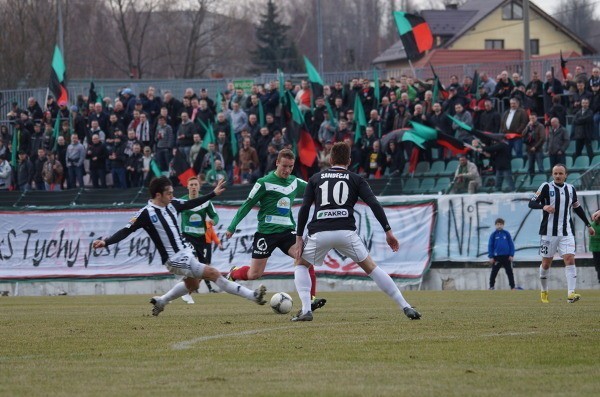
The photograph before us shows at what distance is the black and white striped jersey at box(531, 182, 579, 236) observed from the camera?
17.8 metres

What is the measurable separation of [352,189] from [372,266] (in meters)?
0.94

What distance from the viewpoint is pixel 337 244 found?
12.6m

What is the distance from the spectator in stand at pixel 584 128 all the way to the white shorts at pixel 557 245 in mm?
8946

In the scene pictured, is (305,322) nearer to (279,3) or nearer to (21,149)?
Result: (21,149)

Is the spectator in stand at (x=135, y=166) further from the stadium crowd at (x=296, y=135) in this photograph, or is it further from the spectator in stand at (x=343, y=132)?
the spectator in stand at (x=343, y=132)

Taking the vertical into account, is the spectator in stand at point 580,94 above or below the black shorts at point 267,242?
above

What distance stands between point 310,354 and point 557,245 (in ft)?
30.7

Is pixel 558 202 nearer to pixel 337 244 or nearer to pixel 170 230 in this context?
pixel 337 244

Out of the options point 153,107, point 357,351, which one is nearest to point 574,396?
point 357,351

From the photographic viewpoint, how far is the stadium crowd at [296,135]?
88.3 feet

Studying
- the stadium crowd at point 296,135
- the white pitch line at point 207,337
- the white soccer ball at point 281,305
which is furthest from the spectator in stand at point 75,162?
the white pitch line at point 207,337

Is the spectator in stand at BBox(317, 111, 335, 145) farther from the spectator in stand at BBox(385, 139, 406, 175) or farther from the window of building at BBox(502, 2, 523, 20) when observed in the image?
the window of building at BBox(502, 2, 523, 20)

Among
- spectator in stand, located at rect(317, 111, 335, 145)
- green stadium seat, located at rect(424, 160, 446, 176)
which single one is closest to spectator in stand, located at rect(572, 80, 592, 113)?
green stadium seat, located at rect(424, 160, 446, 176)

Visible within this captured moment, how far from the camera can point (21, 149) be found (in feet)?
110
